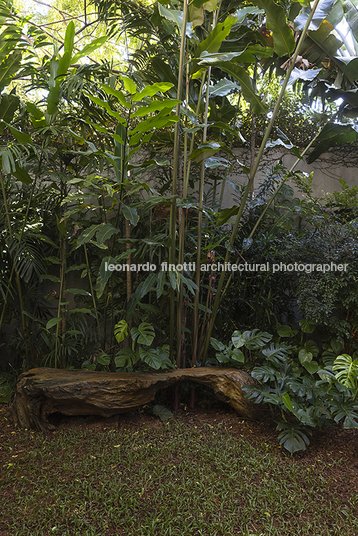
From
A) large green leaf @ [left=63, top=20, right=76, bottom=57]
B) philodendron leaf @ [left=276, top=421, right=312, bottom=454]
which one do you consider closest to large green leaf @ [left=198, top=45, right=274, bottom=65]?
large green leaf @ [left=63, top=20, right=76, bottom=57]

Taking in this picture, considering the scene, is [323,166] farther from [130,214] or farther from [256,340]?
[130,214]

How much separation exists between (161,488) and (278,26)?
9.30 ft

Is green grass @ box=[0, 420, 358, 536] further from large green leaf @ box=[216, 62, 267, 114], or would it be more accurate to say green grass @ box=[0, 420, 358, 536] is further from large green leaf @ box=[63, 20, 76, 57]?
large green leaf @ box=[63, 20, 76, 57]

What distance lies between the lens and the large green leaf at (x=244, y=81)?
2281mm

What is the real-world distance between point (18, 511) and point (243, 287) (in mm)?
2171

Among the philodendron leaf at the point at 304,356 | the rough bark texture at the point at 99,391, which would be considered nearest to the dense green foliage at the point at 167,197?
the rough bark texture at the point at 99,391

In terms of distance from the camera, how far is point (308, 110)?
12.2 ft

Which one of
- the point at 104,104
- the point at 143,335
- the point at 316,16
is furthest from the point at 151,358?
the point at 316,16

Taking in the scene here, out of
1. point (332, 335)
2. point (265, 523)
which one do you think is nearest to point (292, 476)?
point (265, 523)

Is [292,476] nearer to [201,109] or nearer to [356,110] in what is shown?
[201,109]

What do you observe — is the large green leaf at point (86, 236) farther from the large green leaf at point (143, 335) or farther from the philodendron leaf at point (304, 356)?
the philodendron leaf at point (304, 356)

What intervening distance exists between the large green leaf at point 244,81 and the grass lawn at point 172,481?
2272mm

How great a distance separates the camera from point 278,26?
2215 millimetres

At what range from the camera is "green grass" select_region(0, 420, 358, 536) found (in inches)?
62.4
